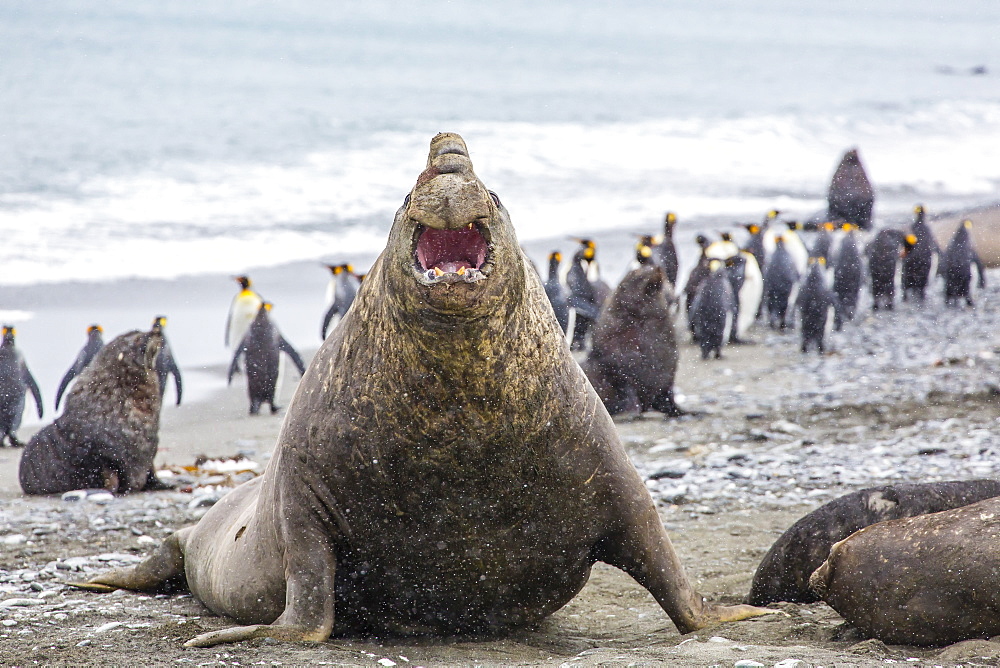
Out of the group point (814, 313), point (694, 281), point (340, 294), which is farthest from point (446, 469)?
point (694, 281)

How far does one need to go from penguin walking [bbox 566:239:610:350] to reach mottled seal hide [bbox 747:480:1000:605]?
8224 mm

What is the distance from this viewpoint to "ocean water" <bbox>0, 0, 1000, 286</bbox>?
20.6m

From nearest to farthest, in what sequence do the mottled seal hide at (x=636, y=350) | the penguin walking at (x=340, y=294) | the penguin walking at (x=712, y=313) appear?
the mottled seal hide at (x=636, y=350), the penguin walking at (x=712, y=313), the penguin walking at (x=340, y=294)

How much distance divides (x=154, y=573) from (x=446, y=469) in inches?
76.6

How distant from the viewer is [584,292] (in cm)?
1339

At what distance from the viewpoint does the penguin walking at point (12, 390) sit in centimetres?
907

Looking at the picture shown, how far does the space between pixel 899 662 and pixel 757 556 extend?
6.40 feet

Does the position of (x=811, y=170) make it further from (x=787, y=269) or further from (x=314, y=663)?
(x=314, y=663)

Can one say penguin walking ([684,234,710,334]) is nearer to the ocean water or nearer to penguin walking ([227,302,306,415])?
penguin walking ([227,302,306,415])

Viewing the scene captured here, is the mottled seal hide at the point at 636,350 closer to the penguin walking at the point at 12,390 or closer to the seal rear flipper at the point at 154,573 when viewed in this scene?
the penguin walking at the point at 12,390

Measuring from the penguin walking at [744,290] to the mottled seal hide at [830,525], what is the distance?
8600mm

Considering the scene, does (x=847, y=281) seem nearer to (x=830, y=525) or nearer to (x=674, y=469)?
(x=674, y=469)

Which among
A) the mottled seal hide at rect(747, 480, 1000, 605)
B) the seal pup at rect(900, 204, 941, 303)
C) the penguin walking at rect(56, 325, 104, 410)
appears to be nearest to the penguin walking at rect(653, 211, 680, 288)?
the seal pup at rect(900, 204, 941, 303)

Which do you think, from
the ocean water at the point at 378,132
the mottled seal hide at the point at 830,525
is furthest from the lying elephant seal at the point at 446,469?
the ocean water at the point at 378,132
